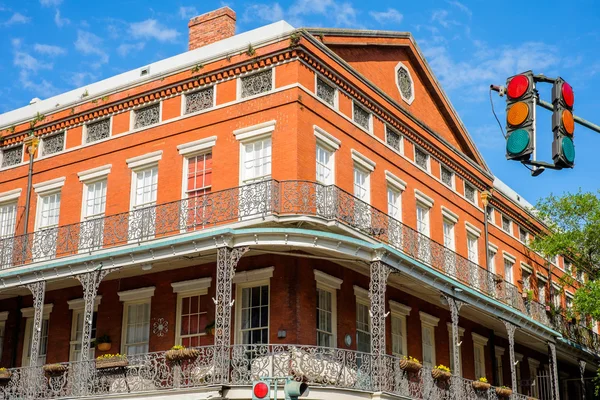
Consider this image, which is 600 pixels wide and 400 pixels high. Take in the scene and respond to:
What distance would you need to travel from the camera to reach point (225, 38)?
23172 millimetres

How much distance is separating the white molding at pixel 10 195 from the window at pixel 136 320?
5.48 meters

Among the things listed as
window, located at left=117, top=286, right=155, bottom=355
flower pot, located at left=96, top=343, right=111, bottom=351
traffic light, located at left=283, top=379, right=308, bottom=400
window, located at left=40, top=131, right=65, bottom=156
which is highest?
window, located at left=40, top=131, right=65, bottom=156

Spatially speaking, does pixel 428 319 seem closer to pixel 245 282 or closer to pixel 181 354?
pixel 245 282

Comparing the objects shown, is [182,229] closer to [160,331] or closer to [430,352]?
[160,331]

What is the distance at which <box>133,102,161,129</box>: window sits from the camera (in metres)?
22.5

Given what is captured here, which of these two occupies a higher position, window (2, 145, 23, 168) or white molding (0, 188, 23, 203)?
window (2, 145, 23, 168)

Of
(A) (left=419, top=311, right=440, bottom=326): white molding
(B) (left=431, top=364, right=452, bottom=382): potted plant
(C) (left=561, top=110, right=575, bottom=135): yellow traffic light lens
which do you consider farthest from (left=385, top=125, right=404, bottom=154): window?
(C) (left=561, top=110, right=575, bottom=135): yellow traffic light lens

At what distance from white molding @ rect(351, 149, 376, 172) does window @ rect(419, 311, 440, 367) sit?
445 cm

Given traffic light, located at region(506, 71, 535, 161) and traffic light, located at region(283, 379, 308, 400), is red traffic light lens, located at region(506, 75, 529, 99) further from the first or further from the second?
traffic light, located at region(283, 379, 308, 400)

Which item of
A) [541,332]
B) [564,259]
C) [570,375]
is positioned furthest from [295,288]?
[564,259]

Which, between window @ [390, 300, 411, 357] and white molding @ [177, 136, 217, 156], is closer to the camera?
white molding @ [177, 136, 217, 156]

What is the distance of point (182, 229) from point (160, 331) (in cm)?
264

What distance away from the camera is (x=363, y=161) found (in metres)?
22.2

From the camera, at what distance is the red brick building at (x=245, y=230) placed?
1789 cm
